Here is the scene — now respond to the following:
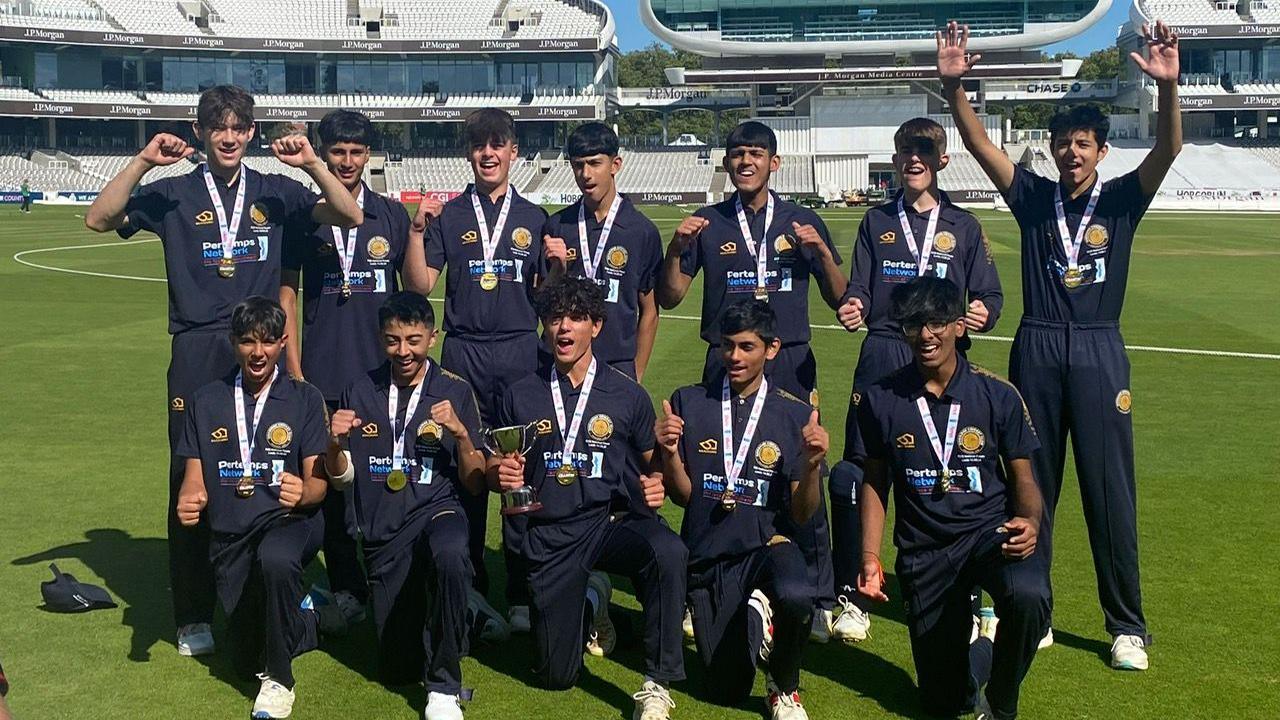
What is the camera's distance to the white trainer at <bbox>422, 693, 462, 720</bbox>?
5.36 m

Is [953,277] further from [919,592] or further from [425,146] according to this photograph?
[425,146]

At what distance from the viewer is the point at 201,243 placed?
6516 mm

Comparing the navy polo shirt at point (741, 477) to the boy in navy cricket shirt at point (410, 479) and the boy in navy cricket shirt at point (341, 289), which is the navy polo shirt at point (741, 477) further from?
the boy in navy cricket shirt at point (341, 289)

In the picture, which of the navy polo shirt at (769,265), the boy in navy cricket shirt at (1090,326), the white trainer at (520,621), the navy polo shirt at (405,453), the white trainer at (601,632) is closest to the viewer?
the navy polo shirt at (405,453)

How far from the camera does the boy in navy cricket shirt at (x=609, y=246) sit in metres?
7.00

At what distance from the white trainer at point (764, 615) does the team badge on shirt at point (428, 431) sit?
5.28 ft

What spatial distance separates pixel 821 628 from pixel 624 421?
1.47m

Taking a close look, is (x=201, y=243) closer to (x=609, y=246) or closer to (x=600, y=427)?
(x=609, y=246)

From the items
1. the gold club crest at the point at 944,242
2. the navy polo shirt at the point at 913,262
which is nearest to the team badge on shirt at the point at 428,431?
the navy polo shirt at the point at 913,262

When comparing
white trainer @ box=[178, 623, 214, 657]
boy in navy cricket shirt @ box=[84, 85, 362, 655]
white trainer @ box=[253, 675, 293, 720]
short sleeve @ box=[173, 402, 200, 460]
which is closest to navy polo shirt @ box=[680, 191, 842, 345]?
boy in navy cricket shirt @ box=[84, 85, 362, 655]

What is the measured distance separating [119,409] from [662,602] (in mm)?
7908

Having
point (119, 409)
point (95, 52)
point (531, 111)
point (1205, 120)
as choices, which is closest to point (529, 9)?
point (531, 111)

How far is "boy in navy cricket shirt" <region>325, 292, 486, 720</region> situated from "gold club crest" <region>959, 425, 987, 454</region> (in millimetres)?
2126

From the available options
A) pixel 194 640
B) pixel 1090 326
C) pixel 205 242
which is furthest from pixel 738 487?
pixel 205 242
